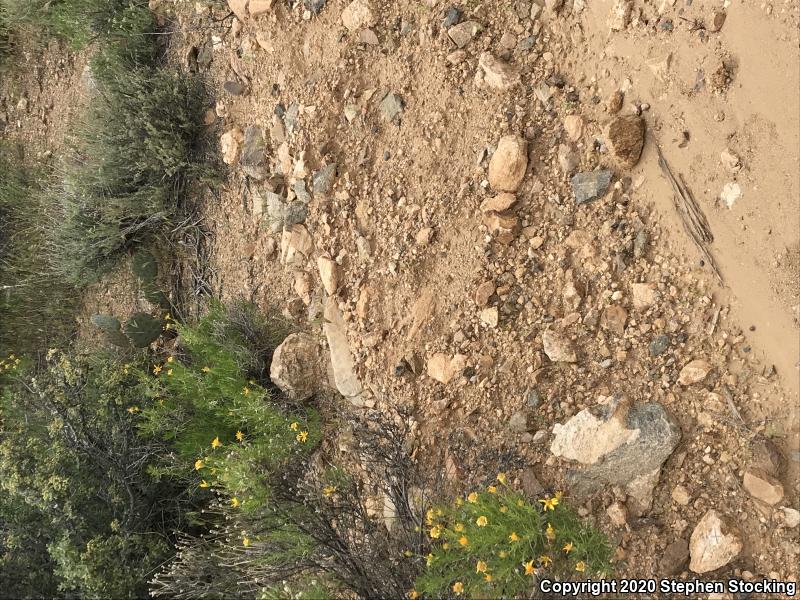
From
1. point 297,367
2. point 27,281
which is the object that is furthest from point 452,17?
point 27,281

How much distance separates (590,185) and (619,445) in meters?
1.12

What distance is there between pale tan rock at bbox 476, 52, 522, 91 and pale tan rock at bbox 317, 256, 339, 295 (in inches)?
47.9

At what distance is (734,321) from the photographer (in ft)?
8.51

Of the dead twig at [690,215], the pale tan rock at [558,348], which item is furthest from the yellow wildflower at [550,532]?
the dead twig at [690,215]

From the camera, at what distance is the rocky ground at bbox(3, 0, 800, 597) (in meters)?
2.54

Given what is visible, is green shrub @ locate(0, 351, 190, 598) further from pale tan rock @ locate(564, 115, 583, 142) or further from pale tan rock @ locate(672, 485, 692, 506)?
pale tan rock @ locate(564, 115, 583, 142)

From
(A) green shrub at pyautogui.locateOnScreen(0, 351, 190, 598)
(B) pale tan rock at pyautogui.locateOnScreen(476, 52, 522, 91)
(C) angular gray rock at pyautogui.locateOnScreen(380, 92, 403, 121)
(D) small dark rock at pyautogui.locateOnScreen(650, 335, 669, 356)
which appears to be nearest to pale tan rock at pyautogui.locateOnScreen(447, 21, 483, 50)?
(B) pale tan rock at pyautogui.locateOnScreen(476, 52, 522, 91)

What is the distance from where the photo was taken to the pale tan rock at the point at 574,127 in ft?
9.66

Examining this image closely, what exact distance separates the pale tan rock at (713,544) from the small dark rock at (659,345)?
25.3 inches

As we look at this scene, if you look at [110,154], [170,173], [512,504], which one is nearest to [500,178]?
[512,504]

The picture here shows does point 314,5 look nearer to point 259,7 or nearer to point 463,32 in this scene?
point 259,7

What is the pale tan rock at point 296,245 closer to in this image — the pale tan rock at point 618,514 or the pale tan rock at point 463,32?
the pale tan rock at point 463,32

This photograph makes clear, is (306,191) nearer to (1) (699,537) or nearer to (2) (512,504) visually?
(2) (512,504)

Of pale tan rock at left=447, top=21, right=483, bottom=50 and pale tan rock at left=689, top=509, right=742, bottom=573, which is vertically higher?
pale tan rock at left=447, top=21, right=483, bottom=50
